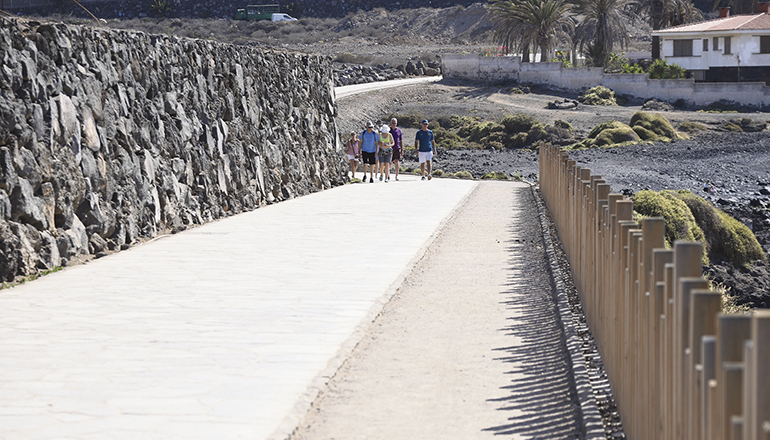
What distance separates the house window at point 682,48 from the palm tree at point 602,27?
133 inches

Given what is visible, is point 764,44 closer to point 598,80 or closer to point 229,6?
point 598,80

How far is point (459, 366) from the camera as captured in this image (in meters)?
5.73

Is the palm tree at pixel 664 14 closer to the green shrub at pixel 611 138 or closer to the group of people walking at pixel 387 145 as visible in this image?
the green shrub at pixel 611 138

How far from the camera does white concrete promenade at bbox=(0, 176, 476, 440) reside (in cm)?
473

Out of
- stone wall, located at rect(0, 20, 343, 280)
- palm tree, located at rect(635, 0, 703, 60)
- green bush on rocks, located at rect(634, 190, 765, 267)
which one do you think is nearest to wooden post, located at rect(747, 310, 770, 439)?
stone wall, located at rect(0, 20, 343, 280)

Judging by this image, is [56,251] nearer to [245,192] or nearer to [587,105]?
[245,192]

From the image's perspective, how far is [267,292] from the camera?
805cm

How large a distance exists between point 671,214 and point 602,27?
43.6 metres

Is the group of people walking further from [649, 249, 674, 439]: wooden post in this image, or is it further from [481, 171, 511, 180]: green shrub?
[649, 249, 674, 439]: wooden post

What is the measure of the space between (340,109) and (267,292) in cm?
3228

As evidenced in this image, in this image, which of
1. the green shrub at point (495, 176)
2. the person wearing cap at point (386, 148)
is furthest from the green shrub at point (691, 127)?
the person wearing cap at point (386, 148)

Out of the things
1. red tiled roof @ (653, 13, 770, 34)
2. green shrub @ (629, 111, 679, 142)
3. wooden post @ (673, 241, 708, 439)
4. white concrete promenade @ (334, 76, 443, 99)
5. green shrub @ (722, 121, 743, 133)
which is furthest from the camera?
red tiled roof @ (653, 13, 770, 34)

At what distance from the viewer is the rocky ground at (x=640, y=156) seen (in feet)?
57.2

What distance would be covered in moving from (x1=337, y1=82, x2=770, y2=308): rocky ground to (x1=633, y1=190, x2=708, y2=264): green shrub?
578 millimetres
